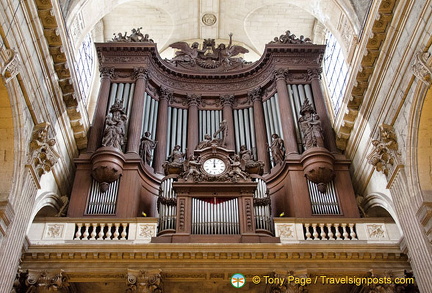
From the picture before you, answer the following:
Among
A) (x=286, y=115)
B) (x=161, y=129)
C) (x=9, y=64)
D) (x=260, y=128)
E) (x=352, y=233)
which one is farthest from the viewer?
(x=260, y=128)

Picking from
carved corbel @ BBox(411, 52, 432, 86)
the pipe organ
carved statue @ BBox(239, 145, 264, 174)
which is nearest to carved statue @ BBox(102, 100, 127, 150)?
the pipe organ

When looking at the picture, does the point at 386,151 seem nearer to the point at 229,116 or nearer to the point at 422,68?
the point at 422,68

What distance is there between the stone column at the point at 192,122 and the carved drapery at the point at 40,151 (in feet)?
14.5

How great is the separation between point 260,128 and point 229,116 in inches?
45.8

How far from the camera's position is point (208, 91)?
52.6 ft

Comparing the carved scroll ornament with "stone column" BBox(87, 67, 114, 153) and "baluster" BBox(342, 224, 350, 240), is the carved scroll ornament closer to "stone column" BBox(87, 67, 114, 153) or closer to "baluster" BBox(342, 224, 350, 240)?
"baluster" BBox(342, 224, 350, 240)

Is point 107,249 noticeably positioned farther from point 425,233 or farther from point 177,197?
point 425,233

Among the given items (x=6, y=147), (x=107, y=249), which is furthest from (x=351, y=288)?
(x=6, y=147)

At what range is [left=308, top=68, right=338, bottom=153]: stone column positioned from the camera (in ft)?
43.9

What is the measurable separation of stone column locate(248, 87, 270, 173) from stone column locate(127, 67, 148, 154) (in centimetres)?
334

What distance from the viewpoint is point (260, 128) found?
47.8 feet

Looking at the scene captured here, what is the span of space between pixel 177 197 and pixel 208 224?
991 mm

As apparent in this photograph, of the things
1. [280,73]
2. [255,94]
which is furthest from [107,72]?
[280,73]

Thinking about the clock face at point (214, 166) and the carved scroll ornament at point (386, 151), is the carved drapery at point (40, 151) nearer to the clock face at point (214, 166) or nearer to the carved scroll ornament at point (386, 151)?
the clock face at point (214, 166)
